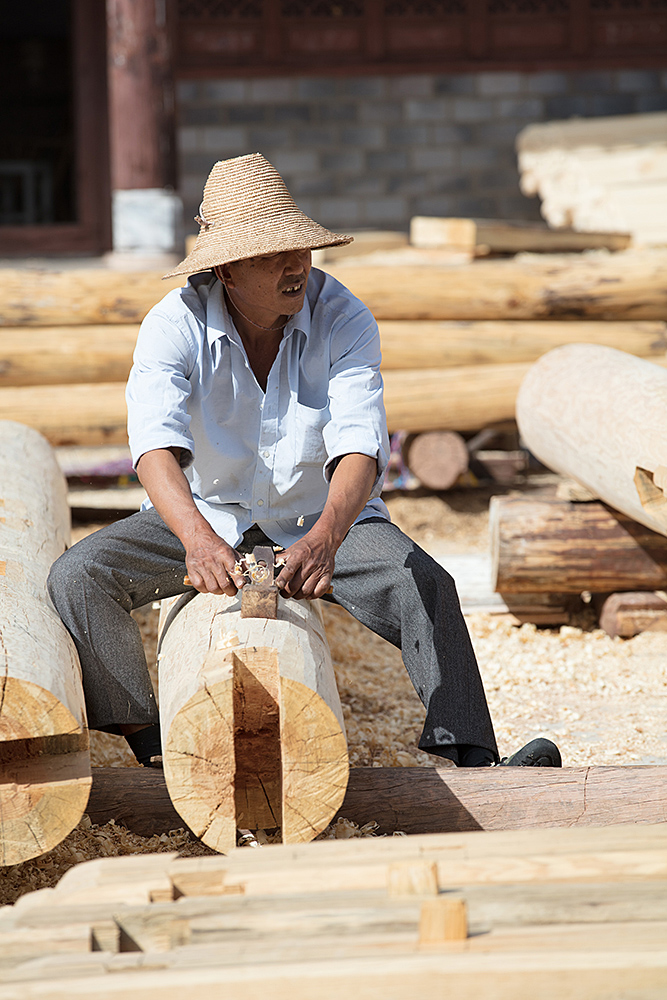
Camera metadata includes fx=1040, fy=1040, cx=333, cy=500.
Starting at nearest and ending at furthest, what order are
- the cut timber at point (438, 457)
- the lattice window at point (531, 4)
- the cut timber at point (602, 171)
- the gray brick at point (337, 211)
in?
the cut timber at point (438, 457) → the cut timber at point (602, 171) → the lattice window at point (531, 4) → the gray brick at point (337, 211)

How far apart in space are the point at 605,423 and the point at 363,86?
721 centimetres

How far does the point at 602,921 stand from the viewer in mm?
1845

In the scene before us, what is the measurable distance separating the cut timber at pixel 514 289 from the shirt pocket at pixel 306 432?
318 centimetres

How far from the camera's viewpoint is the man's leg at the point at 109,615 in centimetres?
287

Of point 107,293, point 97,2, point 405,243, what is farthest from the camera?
point 97,2

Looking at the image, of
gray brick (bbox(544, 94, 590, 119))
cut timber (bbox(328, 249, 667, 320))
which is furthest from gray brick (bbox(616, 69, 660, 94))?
cut timber (bbox(328, 249, 667, 320))

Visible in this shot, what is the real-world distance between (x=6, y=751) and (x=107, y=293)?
4060 mm

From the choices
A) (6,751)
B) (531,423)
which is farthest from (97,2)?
(6,751)

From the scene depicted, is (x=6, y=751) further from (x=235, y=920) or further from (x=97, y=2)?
(x=97, y=2)

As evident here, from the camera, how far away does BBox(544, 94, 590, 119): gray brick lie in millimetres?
10391

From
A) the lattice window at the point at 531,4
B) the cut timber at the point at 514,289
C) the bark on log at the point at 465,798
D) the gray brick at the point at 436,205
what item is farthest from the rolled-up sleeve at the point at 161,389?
the lattice window at the point at 531,4

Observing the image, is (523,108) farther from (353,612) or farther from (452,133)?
(353,612)

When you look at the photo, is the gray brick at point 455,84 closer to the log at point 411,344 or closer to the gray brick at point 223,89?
the gray brick at point 223,89

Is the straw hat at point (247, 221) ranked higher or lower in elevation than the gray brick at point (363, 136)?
lower
